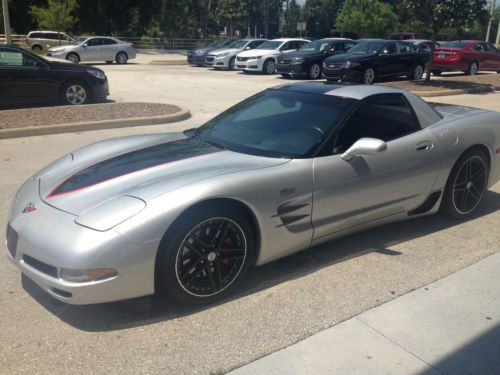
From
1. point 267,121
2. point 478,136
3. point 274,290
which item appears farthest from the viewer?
point 478,136

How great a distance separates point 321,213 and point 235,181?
784 millimetres

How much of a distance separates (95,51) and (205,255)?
83.7ft

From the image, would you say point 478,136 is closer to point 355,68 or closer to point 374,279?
point 374,279

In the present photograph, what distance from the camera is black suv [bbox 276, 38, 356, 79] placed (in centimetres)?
1920

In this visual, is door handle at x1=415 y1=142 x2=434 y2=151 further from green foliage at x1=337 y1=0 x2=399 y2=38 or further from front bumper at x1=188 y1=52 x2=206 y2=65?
green foliage at x1=337 y1=0 x2=399 y2=38

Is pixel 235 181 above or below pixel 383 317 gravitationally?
above

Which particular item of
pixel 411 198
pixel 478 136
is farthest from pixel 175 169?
pixel 478 136

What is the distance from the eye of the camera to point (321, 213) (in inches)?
148

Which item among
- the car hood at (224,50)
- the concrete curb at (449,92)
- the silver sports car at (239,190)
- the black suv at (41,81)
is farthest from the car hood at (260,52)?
the silver sports car at (239,190)

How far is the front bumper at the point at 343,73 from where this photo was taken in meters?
17.4

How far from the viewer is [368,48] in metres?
18.4

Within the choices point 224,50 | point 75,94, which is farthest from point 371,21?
point 75,94

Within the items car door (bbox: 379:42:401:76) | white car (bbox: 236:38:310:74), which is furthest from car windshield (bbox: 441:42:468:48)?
white car (bbox: 236:38:310:74)

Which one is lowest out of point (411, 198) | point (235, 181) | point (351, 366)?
point (351, 366)
